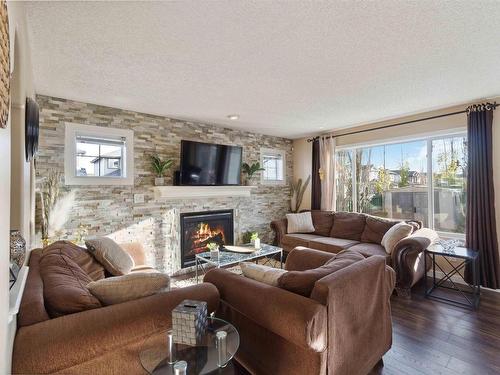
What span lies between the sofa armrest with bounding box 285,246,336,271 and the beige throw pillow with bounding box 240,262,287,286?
0.75m

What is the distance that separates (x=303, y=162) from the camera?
18.9 feet

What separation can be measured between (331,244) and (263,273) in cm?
250

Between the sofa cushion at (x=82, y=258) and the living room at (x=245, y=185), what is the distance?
0.04 m

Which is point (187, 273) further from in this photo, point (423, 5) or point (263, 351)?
point (423, 5)

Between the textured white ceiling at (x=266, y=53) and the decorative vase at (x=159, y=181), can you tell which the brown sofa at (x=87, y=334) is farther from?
the decorative vase at (x=159, y=181)

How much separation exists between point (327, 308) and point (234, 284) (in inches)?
24.1

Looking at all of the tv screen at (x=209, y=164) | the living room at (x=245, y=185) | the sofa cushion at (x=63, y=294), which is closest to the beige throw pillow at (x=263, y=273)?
the living room at (x=245, y=185)

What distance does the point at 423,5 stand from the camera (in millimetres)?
1606

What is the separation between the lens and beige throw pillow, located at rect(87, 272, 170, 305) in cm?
141

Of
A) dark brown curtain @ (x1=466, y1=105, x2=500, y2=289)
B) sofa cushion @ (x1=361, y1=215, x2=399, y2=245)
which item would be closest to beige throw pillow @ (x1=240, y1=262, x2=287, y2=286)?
sofa cushion @ (x1=361, y1=215, x2=399, y2=245)

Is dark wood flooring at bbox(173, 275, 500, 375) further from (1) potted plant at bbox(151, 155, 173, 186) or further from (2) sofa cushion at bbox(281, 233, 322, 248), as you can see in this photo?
(1) potted plant at bbox(151, 155, 173, 186)

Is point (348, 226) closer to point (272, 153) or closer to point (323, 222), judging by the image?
point (323, 222)

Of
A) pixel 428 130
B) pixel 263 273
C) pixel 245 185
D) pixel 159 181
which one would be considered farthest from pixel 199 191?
pixel 428 130

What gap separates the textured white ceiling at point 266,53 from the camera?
1.67 m
